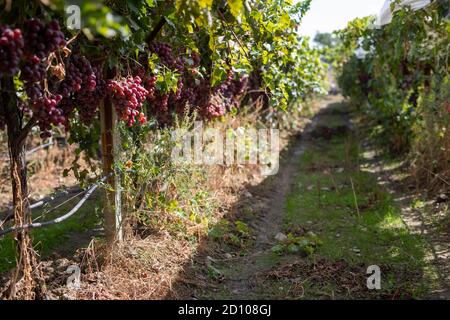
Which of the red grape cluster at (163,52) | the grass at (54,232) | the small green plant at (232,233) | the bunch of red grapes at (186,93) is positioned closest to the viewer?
the red grape cluster at (163,52)

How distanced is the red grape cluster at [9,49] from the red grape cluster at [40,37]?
0.12m

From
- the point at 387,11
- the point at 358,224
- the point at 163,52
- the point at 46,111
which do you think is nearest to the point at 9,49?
the point at 46,111

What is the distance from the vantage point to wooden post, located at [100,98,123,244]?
383cm

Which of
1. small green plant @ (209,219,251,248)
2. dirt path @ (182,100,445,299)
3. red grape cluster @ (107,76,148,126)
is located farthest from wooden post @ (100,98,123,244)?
small green plant @ (209,219,251,248)

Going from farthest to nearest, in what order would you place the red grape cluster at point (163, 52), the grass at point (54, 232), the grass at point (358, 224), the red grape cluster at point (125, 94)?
1. the grass at point (358, 224)
2. the grass at point (54, 232)
3. the red grape cluster at point (163, 52)
4. the red grape cluster at point (125, 94)

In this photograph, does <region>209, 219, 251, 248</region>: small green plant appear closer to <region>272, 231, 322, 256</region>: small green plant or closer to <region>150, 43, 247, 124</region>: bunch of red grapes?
<region>272, 231, 322, 256</region>: small green plant

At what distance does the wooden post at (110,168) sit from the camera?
3834 millimetres

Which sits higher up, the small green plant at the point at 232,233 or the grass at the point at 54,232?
the grass at the point at 54,232

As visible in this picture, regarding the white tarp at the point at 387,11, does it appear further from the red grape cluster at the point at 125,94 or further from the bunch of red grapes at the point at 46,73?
the bunch of red grapes at the point at 46,73

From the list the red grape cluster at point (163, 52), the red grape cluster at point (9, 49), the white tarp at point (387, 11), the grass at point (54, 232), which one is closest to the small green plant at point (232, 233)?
the grass at point (54, 232)

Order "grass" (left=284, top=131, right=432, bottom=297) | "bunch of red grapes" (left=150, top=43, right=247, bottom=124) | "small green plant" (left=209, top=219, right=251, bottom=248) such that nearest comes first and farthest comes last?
"bunch of red grapes" (left=150, top=43, right=247, bottom=124) → "grass" (left=284, top=131, right=432, bottom=297) → "small green plant" (left=209, top=219, right=251, bottom=248)

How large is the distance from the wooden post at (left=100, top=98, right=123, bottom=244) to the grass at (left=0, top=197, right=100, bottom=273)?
117 mm

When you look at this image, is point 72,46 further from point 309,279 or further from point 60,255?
point 309,279
